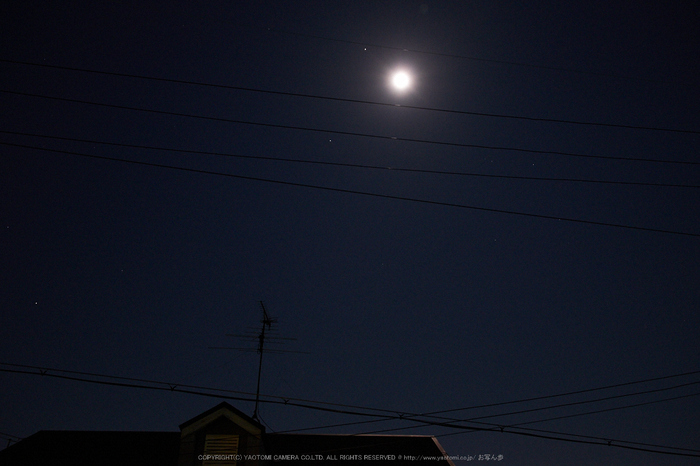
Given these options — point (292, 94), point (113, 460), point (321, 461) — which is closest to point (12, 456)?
point (113, 460)

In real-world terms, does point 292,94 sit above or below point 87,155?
above

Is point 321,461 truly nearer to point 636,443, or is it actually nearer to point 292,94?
point 636,443

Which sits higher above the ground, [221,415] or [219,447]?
[221,415]

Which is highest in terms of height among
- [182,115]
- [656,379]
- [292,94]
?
[292,94]

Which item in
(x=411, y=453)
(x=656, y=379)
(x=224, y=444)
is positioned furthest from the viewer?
(x=411, y=453)

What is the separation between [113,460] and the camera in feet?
50.4

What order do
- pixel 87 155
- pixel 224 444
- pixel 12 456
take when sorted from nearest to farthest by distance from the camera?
pixel 87 155 < pixel 224 444 < pixel 12 456

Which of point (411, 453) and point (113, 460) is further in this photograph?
point (411, 453)

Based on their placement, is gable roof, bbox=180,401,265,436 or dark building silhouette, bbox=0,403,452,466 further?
gable roof, bbox=180,401,265,436

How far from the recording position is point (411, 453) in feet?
55.7

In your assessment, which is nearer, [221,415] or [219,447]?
[219,447]

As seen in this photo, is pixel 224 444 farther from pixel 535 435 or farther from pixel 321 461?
pixel 535 435

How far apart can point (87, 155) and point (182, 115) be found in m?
2.19

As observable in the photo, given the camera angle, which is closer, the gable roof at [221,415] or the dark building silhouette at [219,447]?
the dark building silhouette at [219,447]
